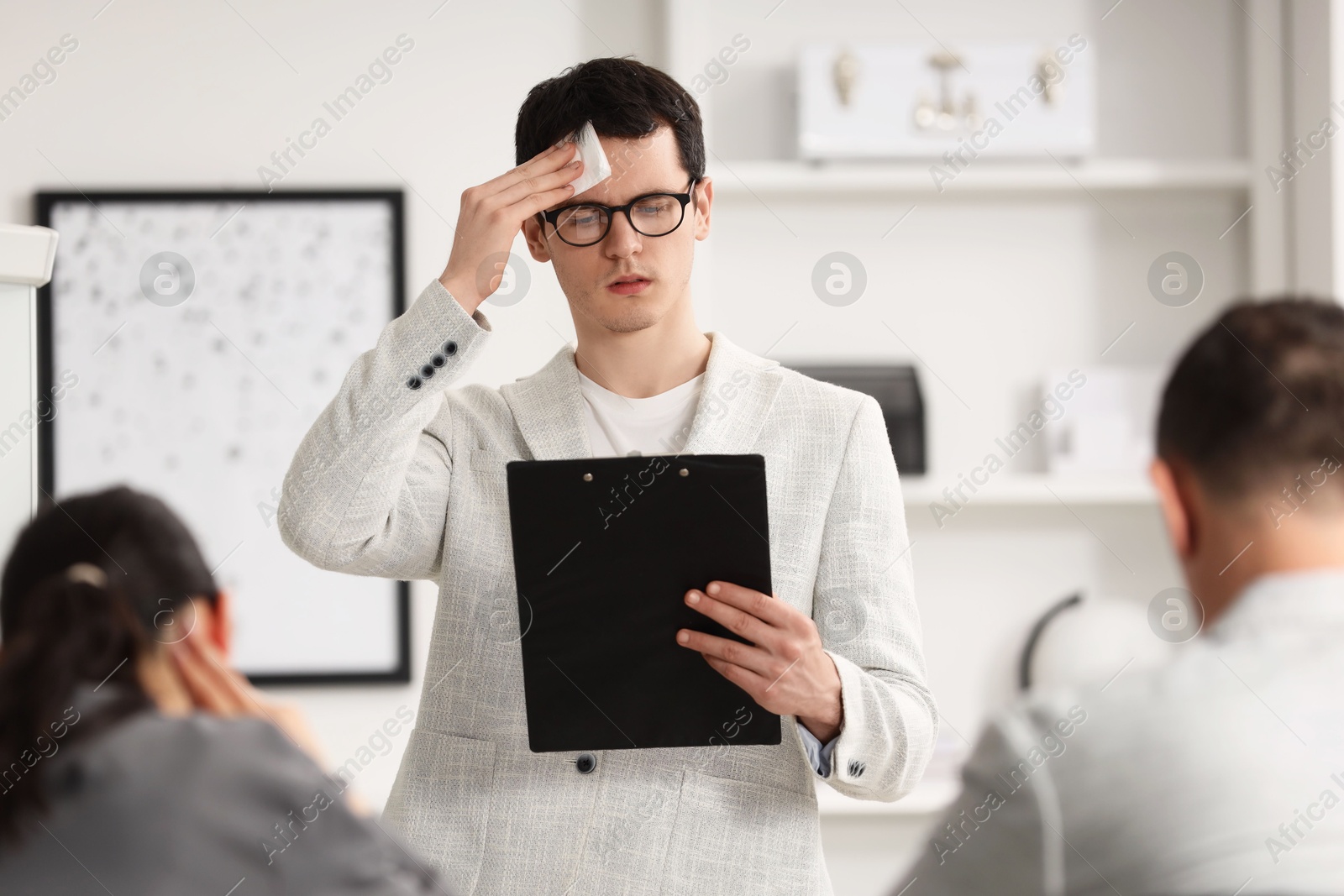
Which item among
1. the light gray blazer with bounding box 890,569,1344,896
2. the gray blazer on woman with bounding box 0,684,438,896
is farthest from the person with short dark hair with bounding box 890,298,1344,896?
the gray blazer on woman with bounding box 0,684,438,896

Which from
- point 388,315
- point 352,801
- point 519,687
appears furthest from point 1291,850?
point 388,315

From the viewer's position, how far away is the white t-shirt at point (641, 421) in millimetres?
1415

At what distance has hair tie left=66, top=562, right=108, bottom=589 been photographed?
0.74 meters

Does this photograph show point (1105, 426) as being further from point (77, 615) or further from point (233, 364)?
point (77, 615)

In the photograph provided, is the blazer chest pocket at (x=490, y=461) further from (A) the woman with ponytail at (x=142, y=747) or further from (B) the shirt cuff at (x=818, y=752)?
(A) the woman with ponytail at (x=142, y=747)

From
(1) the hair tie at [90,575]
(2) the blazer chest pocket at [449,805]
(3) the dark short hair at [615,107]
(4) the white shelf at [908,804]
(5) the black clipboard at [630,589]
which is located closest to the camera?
(1) the hair tie at [90,575]

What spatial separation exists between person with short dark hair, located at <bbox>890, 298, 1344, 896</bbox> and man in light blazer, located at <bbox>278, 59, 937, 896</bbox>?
0.45 m

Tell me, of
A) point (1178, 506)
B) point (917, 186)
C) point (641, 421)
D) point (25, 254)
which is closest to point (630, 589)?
point (641, 421)

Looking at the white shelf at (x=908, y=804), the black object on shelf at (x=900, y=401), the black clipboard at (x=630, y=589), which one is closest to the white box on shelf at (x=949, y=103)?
the black object on shelf at (x=900, y=401)

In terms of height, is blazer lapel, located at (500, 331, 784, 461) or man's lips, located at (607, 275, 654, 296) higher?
man's lips, located at (607, 275, 654, 296)

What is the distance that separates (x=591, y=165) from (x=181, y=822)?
868 millimetres

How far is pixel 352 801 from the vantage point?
2.52ft

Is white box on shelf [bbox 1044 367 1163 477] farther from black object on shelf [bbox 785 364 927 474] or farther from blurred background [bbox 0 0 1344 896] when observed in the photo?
black object on shelf [bbox 785 364 927 474]

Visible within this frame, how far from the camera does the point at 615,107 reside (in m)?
1.39
